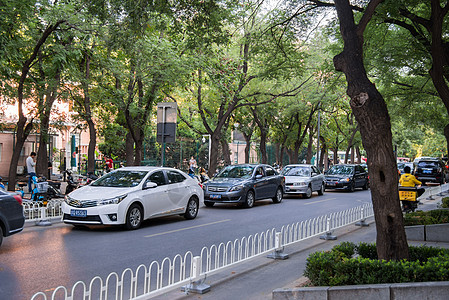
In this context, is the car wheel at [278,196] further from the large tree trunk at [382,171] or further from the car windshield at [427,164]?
the car windshield at [427,164]

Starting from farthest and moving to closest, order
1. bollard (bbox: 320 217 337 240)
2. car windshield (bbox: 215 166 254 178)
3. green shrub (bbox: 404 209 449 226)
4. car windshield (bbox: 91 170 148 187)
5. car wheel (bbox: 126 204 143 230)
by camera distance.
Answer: car windshield (bbox: 215 166 254 178), car windshield (bbox: 91 170 148 187), car wheel (bbox: 126 204 143 230), green shrub (bbox: 404 209 449 226), bollard (bbox: 320 217 337 240)

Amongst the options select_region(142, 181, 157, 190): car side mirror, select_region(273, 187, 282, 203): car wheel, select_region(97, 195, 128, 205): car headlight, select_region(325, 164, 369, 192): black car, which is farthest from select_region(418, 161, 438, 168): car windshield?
select_region(97, 195, 128, 205): car headlight

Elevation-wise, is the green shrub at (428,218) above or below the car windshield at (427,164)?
below

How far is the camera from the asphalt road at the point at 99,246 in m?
6.42

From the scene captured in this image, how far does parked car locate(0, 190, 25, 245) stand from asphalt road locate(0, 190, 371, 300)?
427 millimetres

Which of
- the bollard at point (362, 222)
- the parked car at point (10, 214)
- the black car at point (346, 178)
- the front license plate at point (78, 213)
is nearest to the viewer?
the parked car at point (10, 214)

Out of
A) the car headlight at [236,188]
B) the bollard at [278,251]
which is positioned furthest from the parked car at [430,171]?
the bollard at [278,251]

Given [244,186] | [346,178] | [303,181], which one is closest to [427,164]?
[346,178]

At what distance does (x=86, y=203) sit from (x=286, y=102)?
22.3 metres

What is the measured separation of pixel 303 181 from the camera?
20.8 m

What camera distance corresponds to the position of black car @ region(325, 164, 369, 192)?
24.7 meters

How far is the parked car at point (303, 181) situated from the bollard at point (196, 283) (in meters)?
15.1

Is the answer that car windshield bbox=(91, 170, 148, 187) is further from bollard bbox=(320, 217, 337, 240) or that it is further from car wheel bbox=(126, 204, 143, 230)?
bollard bbox=(320, 217, 337, 240)

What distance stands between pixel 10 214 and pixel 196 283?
4.42m
